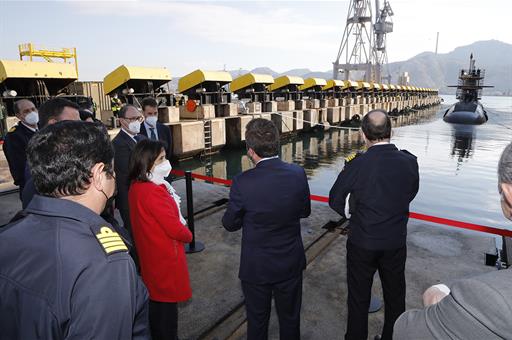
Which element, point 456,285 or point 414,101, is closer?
point 456,285

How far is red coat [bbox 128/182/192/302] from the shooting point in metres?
2.47

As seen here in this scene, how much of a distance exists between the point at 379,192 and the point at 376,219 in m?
0.22

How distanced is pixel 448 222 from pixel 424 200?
879cm

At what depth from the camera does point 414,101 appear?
65.5 metres

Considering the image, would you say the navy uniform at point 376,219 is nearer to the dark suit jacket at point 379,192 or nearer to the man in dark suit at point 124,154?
the dark suit jacket at point 379,192

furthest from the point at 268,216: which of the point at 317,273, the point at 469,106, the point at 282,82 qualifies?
the point at 469,106

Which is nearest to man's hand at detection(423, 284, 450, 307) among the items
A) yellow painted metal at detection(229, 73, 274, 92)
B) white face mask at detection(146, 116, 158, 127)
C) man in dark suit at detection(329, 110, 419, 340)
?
man in dark suit at detection(329, 110, 419, 340)

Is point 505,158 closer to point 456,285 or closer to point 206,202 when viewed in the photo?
point 456,285

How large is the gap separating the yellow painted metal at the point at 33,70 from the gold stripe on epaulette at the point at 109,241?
12.6 meters

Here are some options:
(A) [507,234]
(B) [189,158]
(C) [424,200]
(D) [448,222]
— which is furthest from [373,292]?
(B) [189,158]

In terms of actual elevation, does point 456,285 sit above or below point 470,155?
above

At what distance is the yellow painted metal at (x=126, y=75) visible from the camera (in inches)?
575

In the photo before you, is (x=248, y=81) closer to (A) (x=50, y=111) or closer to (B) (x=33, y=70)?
(B) (x=33, y=70)

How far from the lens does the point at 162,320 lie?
2.60 meters
